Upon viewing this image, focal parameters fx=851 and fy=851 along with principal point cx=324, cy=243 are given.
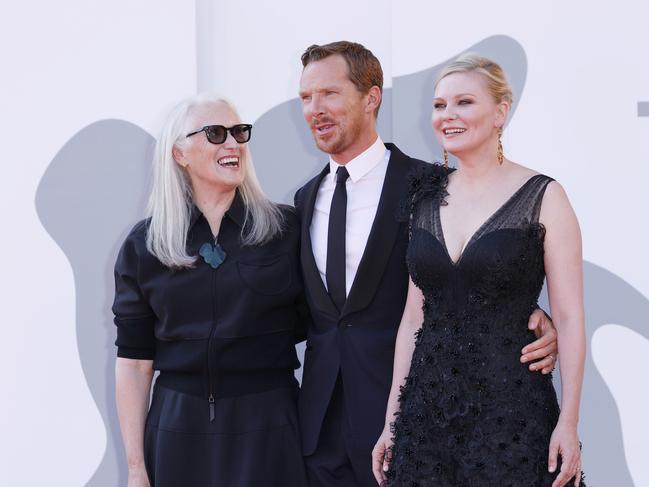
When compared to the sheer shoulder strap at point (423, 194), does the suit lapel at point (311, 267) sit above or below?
below

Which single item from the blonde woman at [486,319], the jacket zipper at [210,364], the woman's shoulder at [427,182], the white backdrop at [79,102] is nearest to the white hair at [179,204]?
the jacket zipper at [210,364]

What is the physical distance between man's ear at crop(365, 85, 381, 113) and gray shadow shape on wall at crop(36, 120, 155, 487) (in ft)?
4.61

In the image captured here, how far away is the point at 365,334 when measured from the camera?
2447mm

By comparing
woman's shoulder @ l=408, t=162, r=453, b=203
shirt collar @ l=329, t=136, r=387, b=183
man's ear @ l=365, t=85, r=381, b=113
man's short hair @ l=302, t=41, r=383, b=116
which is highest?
man's short hair @ l=302, t=41, r=383, b=116

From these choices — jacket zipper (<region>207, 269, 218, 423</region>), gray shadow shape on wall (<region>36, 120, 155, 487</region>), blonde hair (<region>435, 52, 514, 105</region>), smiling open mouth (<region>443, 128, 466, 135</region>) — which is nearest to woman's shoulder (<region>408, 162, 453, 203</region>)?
smiling open mouth (<region>443, 128, 466, 135</region>)

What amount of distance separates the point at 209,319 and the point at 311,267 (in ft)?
1.11

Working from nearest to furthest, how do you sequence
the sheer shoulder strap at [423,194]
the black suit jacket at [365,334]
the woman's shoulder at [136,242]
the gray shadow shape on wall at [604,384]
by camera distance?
the sheer shoulder strap at [423,194] → the black suit jacket at [365,334] → the woman's shoulder at [136,242] → the gray shadow shape on wall at [604,384]

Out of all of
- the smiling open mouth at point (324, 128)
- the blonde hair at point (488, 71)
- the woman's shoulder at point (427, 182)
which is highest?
the blonde hair at point (488, 71)

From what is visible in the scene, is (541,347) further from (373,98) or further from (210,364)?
(373,98)

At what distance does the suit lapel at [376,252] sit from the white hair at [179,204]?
323 millimetres

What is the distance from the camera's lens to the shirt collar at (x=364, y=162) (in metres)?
2.65

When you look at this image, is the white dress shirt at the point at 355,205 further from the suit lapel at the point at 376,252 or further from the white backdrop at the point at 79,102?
the white backdrop at the point at 79,102

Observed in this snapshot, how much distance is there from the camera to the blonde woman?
6.67 feet

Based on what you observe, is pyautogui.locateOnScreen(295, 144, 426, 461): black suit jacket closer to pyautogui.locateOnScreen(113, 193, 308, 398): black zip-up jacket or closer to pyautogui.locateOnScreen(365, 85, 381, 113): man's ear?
pyautogui.locateOnScreen(113, 193, 308, 398): black zip-up jacket
